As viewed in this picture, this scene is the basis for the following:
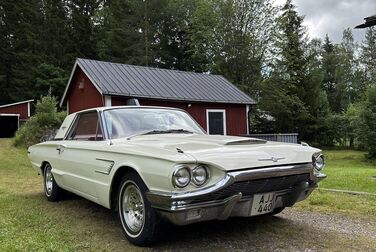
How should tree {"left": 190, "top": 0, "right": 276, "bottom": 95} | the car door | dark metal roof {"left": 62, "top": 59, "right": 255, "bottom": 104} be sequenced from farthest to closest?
tree {"left": 190, "top": 0, "right": 276, "bottom": 95}, dark metal roof {"left": 62, "top": 59, "right": 255, "bottom": 104}, the car door

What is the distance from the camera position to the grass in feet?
14.0

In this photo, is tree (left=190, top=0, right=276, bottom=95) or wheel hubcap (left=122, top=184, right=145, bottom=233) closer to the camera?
wheel hubcap (left=122, top=184, right=145, bottom=233)

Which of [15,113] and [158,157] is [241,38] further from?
[158,157]

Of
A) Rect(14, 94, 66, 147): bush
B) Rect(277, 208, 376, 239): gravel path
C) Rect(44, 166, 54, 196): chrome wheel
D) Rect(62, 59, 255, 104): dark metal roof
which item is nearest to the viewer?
Rect(277, 208, 376, 239): gravel path

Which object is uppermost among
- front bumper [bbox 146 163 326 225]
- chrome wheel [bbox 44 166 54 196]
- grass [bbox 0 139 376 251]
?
front bumper [bbox 146 163 326 225]

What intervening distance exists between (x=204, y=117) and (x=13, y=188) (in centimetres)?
1388

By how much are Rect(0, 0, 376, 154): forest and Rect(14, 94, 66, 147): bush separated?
17505mm

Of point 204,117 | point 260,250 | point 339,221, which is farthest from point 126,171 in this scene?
point 204,117

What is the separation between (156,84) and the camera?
68.2 ft

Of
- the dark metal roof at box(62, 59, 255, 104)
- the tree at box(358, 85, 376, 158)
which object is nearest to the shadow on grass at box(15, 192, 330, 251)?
the dark metal roof at box(62, 59, 255, 104)

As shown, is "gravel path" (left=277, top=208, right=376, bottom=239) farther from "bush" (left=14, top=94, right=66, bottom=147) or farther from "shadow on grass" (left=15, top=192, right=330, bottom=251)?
"bush" (left=14, top=94, right=66, bottom=147)

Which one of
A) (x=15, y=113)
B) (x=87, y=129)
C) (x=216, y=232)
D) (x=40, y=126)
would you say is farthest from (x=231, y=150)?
(x=15, y=113)

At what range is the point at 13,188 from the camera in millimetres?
8398

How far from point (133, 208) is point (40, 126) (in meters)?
18.7
